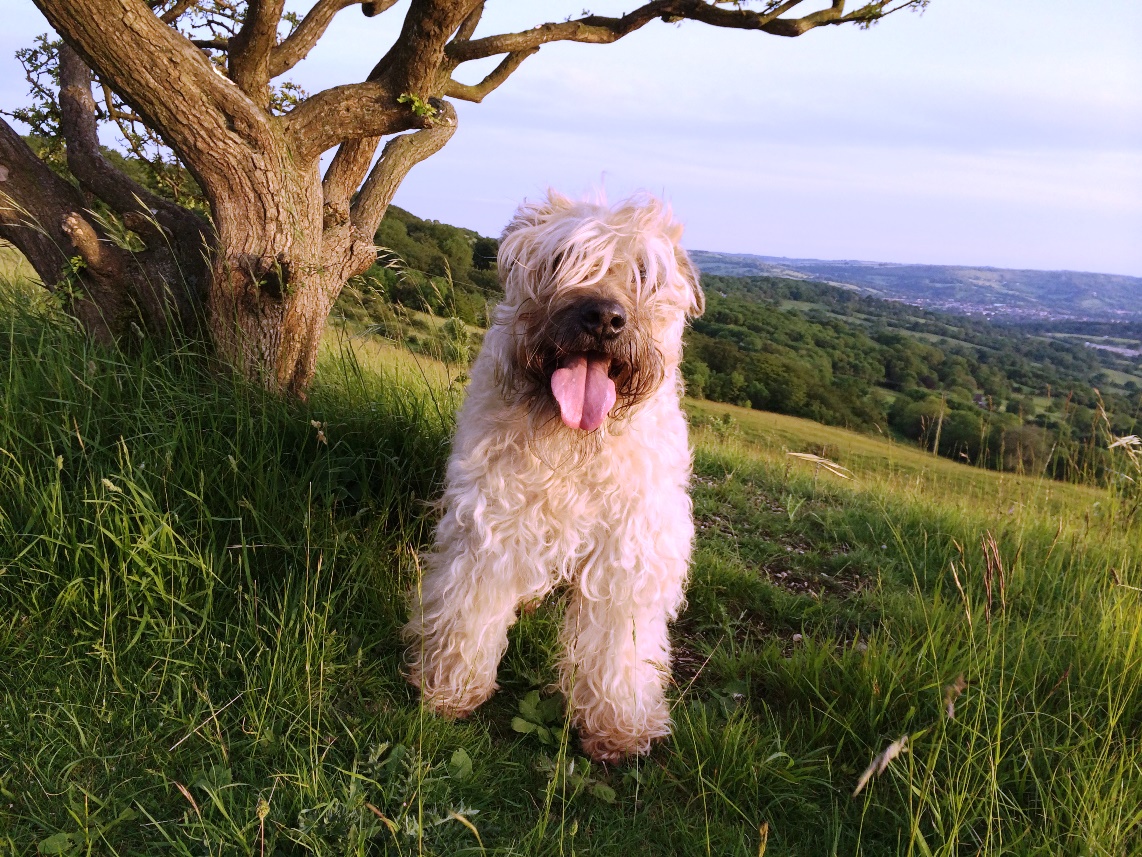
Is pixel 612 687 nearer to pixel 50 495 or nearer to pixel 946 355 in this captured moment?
pixel 50 495

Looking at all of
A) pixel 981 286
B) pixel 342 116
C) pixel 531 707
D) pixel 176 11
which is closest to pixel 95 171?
pixel 342 116

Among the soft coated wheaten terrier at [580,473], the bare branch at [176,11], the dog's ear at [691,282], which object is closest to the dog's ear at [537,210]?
the soft coated wheaten terrier at [580,473]

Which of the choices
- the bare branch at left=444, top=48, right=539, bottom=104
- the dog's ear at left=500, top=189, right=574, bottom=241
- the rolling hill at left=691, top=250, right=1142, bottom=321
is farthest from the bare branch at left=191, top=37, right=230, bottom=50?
the rolling hill at left=691, top=250, right=1142, bottom=321

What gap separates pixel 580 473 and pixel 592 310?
739 mm

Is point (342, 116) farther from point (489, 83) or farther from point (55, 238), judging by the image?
point (489, 83)

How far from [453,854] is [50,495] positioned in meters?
2.50

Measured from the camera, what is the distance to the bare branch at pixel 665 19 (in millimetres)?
5812

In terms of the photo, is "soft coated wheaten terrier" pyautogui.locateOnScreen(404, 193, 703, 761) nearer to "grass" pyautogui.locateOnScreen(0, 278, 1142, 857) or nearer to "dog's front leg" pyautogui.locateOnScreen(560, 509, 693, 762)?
"dog's front leg" pyautogui.locateOnScreen(560, 509, 693, 762)

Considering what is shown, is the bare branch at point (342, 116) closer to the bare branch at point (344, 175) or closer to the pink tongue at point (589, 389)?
the bare branch at point (344, 175)

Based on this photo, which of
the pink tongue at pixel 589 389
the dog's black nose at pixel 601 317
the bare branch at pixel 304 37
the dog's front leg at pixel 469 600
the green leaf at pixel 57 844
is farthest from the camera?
the bare branch at pixel 304 37

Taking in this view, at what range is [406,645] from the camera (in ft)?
11.8

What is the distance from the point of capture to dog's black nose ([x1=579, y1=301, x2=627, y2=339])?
284 cm

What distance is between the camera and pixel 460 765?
2879mm

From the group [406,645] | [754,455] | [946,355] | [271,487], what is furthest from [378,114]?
[946,355]
